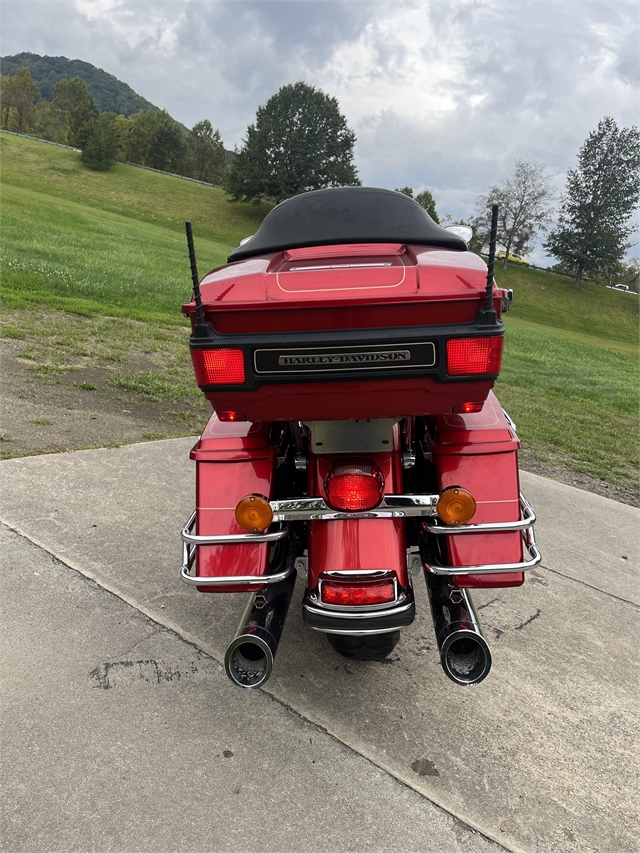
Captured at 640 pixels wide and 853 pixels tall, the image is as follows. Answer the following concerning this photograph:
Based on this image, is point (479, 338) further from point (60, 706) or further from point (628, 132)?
point (628, 132)

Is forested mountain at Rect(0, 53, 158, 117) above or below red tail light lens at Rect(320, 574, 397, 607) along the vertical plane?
above

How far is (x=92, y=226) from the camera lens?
951 inches

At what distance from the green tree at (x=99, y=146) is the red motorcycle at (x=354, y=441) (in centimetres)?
5112

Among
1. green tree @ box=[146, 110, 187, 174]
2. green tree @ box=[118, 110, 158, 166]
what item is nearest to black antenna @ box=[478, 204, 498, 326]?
green tree @ box=[146, 110, 187, 174]

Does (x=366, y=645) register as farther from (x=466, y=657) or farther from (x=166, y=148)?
(x=166, y=148)

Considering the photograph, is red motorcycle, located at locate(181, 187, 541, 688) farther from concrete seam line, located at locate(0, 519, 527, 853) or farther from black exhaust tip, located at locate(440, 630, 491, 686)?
concrete seam line, located at locate(0, 519, 527, 853)

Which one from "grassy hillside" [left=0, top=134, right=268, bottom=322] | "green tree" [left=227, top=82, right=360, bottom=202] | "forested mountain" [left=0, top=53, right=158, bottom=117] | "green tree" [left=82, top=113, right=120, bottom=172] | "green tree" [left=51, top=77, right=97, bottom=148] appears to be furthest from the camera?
"forested mountain" [left=0, top=53, right=158, bottom=117]

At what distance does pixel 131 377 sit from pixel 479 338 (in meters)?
5.65

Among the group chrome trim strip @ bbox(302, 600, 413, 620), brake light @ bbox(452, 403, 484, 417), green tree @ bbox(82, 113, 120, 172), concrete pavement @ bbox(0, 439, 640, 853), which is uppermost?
green tree @ bbox(82, 113, 120, 172)

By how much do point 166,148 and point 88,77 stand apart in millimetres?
108864

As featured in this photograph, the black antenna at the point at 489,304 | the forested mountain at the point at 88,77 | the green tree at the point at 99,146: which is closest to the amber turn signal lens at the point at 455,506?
the black antenna at the point at 489,304

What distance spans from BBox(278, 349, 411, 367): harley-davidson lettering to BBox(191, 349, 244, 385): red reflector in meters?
0.14

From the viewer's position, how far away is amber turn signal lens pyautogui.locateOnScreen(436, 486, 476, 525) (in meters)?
2.14

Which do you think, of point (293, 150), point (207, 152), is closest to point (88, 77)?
point (207, 152)
